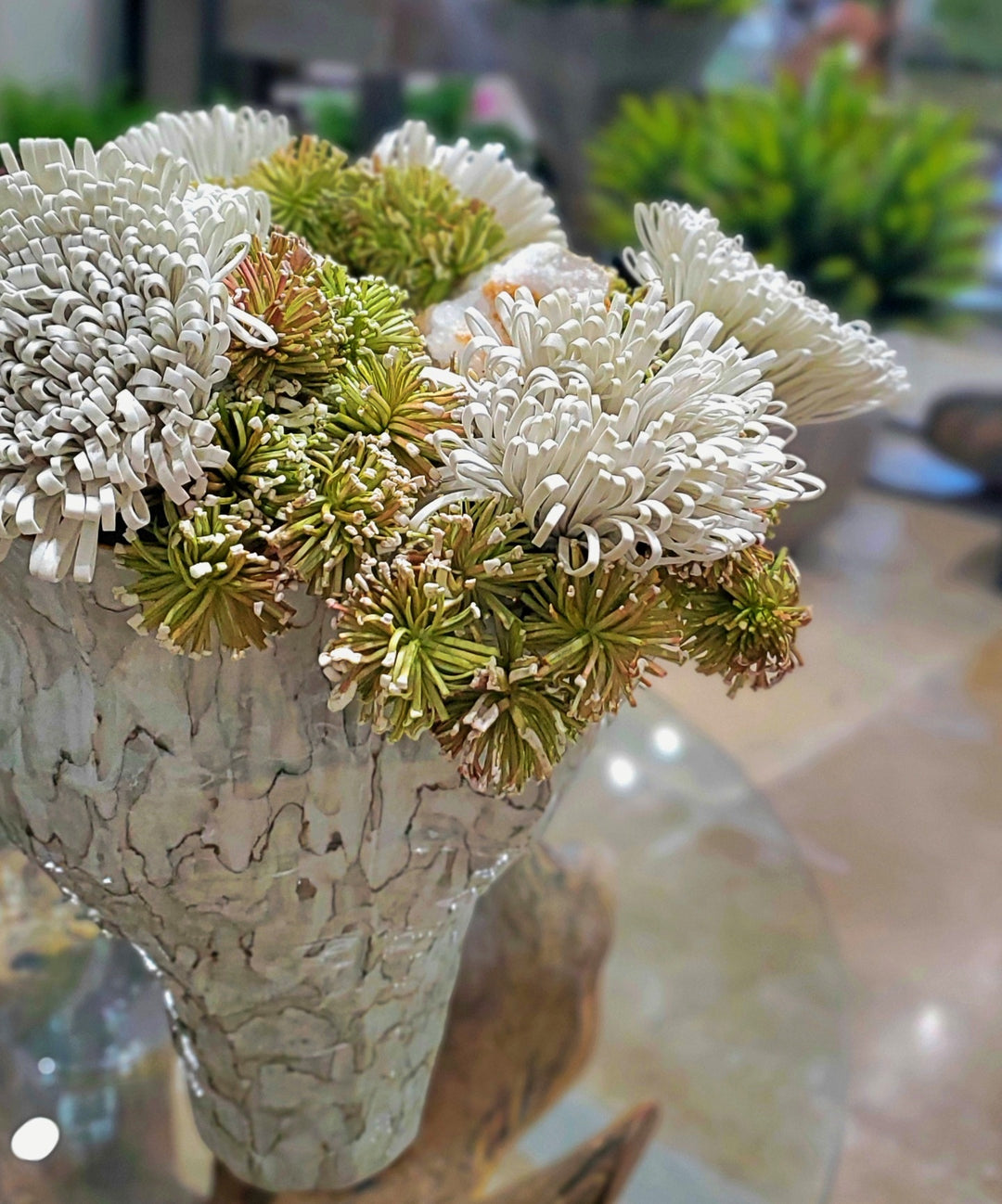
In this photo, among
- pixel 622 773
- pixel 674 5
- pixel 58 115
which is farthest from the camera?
pixel 674 5

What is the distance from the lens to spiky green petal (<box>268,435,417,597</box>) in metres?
0.21

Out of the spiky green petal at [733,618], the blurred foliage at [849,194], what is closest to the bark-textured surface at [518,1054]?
the spiky green petal at [733,618]

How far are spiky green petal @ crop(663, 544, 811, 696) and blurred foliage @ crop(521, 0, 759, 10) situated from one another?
3.50ft

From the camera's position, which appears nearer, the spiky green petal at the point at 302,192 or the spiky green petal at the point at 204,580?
the spiky green petal at the point at 204,580

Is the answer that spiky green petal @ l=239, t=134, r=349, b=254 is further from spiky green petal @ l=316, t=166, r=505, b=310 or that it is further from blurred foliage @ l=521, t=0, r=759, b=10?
blurred foliage @ l=521, t=0, r=759, b=10

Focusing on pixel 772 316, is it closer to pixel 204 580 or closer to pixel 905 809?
pixel 204 580

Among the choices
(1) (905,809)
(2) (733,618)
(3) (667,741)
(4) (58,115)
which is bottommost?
(1) (905,809)

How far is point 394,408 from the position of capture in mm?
227

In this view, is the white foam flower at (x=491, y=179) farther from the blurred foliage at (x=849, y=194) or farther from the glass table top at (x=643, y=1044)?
the blurred foliage at (x=849, y=194)

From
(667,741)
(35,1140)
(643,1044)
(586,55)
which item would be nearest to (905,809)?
(667,741)

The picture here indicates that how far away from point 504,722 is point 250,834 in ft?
0.25

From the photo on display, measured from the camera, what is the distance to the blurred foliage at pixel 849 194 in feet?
3.59

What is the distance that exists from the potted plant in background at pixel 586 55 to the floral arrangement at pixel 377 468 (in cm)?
106

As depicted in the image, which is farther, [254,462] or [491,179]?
[491,179]
